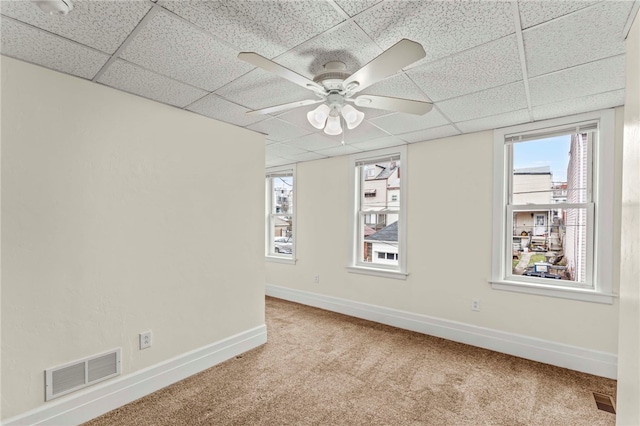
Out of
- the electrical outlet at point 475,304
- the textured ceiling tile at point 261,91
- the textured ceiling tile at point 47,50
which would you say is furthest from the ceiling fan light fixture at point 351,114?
the electrical outlet at point 475,304

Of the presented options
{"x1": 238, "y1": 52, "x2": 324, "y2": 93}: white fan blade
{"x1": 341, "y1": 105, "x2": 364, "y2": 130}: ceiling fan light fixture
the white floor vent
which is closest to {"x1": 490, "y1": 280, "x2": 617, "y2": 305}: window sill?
{"x1": 341, "y1": 105, "x2": 364, "y2": 130}: ceiling fan light fixture

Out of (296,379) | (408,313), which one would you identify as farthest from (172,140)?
(408,313)

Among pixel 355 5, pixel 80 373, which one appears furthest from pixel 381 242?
pixel 80 373

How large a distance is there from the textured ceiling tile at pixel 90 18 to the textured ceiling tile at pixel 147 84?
27cm

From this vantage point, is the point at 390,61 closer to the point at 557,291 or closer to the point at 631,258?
the point at 631,258

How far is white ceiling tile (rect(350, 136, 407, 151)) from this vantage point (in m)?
3.48

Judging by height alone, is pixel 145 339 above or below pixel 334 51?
below

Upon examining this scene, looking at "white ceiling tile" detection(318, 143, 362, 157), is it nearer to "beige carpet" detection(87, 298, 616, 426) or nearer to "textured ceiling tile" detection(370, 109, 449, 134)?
"textured ceiling tile" detection(370, 109, 449, 134)

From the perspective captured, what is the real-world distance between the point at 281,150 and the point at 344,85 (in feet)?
8.01

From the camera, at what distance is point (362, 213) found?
4.18 meters

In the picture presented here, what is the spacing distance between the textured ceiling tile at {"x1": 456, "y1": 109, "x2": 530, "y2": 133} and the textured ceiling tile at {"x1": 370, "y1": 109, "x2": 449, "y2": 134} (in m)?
0.27

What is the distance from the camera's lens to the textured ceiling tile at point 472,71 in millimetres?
1681

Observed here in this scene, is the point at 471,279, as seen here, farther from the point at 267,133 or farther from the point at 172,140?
the point at 172,140

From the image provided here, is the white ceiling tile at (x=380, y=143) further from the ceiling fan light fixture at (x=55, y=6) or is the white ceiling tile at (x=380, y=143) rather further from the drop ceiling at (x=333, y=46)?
the ceiling fan light fixture at (x=55, y=6)
